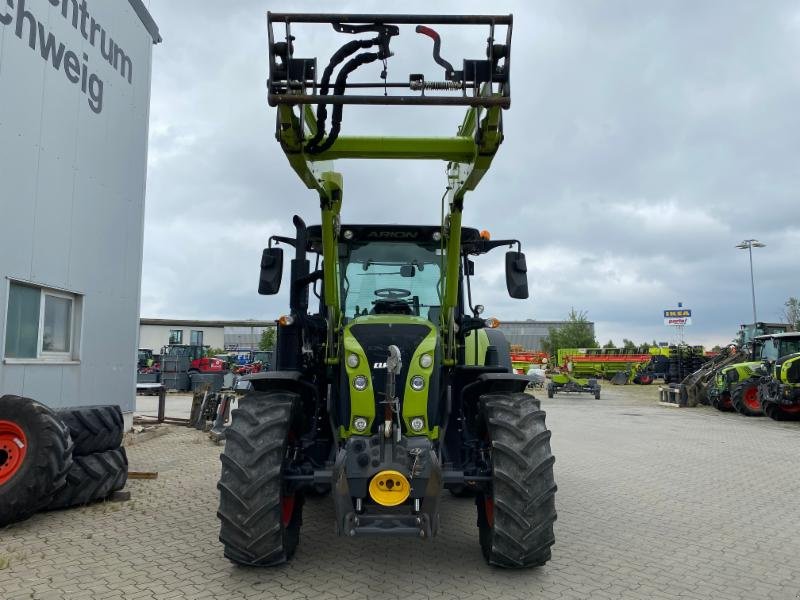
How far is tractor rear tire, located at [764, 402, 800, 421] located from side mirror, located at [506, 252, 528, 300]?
1656 cm

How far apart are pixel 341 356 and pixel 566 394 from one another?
27.9m

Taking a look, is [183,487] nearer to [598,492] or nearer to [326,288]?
[326,288]

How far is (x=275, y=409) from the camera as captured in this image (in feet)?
15.4

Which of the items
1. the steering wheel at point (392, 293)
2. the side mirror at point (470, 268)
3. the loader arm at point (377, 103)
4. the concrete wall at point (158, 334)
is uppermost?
the concrete wall at point (158, 334)

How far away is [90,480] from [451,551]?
4.01 meters

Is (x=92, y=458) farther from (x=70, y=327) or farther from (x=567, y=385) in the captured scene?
(x=567, y=385)

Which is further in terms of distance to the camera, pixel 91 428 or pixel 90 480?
pixel 91 428

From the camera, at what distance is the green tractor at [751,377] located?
20.3 metres

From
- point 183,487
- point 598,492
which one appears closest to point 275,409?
point 183,487

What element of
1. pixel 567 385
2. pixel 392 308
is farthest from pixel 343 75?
pixel 567 385

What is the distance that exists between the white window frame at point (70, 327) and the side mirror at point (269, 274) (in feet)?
15.3

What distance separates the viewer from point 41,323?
902 centimetres

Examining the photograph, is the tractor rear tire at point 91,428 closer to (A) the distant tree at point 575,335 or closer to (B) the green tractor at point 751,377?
(B) the green tractor at point 751,377

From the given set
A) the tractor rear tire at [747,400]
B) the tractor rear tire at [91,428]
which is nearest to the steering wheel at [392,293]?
the tractor rear tire at [91,428]
